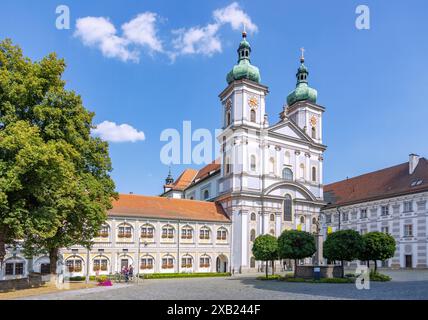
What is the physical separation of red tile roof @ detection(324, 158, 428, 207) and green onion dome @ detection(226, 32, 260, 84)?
71.2 ft

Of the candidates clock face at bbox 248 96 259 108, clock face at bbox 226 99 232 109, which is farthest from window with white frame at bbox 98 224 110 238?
clock face at bbox 248 96 259 108

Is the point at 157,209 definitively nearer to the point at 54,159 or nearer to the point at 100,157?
the point at 100,157

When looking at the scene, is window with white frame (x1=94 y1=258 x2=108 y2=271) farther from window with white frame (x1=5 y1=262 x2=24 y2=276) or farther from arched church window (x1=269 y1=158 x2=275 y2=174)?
arched church window (x1=269 y1=158 x2=275 y2=174)

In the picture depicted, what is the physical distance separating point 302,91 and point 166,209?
29.4m

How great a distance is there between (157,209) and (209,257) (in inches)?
345

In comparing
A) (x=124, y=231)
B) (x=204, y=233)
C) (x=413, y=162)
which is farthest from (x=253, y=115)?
(x=124, y=231)

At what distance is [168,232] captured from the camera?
4628cm

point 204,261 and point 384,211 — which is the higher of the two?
point 384,211

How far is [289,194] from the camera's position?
179 ft

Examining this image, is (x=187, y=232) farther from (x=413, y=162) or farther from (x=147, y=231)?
(x=413, y=162)

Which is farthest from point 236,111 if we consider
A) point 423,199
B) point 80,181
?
point 80,181

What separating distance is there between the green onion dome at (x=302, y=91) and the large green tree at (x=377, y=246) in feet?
104

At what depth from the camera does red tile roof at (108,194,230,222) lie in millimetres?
44719

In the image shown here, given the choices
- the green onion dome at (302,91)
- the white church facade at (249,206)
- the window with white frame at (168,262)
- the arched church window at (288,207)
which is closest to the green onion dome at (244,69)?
the white church facade at (249,206)
